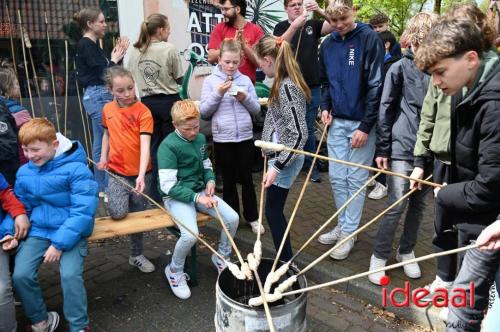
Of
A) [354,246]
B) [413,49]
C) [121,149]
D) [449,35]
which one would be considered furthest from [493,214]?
[121,149]

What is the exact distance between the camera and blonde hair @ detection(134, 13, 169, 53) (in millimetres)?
4629

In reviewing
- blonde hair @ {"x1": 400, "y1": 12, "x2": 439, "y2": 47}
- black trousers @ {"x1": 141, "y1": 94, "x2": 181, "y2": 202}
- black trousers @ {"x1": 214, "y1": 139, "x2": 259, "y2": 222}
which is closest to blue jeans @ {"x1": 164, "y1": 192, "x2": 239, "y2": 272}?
black trousers @ {"x1": 214, "y1": 139, "x2": 259, "y2": 222}

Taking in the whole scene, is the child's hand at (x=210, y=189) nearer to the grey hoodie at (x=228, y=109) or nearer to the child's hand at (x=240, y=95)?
the grey hoodie at (x=228, y=109)

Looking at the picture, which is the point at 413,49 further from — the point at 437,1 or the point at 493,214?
the point at 437,1

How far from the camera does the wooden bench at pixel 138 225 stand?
325 cm

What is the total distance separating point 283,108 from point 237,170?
1288 millimetres

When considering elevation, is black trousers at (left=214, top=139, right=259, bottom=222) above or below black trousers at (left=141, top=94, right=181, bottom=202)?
below

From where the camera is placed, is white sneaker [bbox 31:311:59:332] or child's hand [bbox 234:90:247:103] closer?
white sneaker [bbox 31:311:59:332]

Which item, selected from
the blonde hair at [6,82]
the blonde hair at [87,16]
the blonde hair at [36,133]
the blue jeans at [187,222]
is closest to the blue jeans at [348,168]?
the blue jeans at [187,222]

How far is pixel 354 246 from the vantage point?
4.19m

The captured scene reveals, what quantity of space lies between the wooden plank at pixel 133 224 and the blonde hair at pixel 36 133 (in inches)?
29.6

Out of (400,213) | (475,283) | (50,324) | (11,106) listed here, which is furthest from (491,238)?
(11,106)

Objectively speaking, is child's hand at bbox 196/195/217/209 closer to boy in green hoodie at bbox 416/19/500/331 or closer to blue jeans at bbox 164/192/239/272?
blue jeans at bbox 164/192/239/272

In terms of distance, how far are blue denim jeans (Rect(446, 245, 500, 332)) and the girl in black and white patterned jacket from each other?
1310 millimetres
